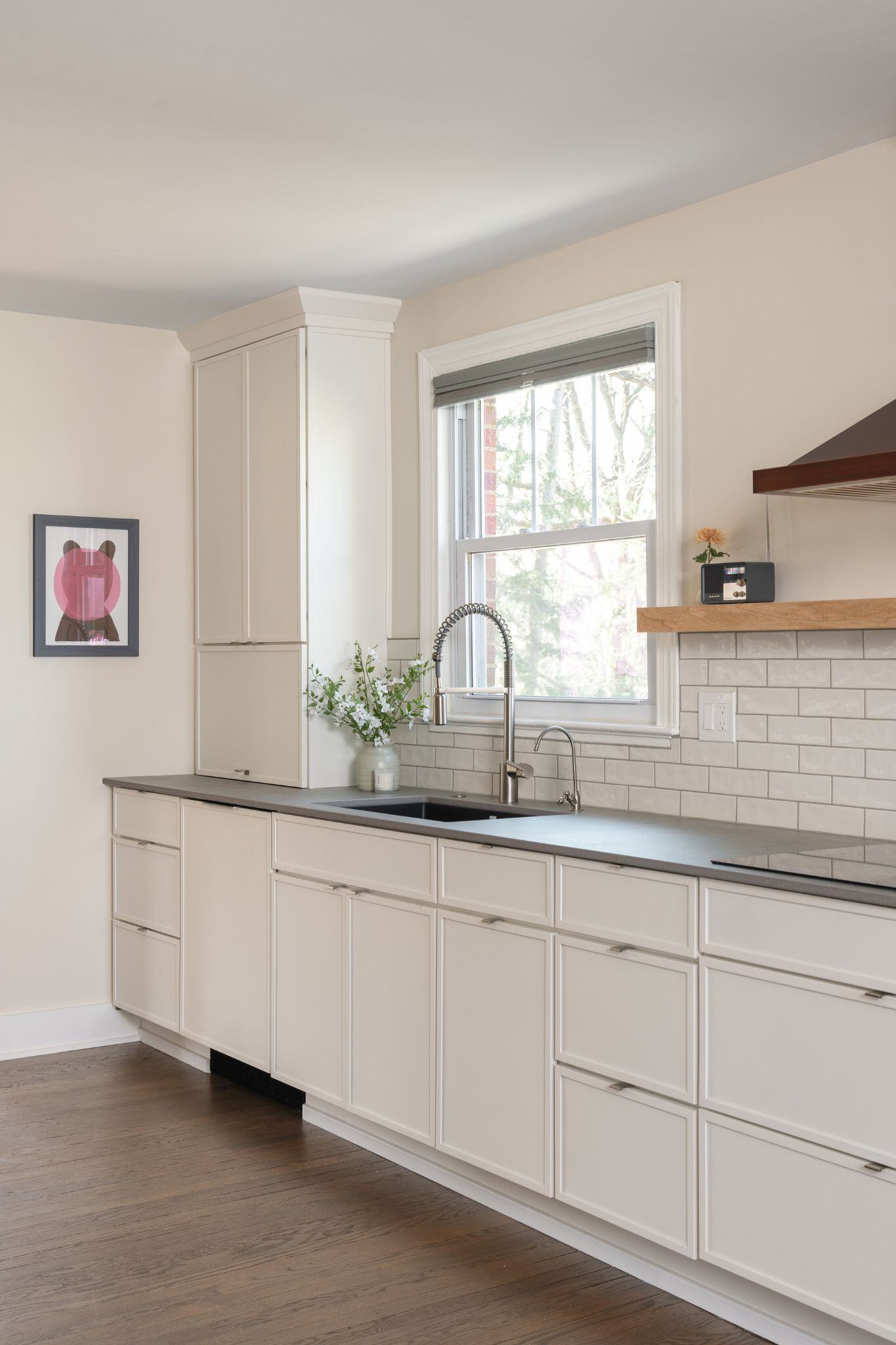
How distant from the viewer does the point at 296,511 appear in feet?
14.8

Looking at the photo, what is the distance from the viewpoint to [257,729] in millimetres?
4746

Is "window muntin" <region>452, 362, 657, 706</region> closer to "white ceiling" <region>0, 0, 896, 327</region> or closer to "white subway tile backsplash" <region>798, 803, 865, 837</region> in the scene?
"white ceiling" <region>0, 0, 896, 327</region>

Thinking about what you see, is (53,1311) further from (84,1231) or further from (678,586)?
(678,586)

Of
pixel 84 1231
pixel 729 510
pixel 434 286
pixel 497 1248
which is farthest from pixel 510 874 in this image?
pixel 434 286

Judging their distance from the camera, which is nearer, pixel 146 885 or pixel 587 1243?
pixel 587 1243

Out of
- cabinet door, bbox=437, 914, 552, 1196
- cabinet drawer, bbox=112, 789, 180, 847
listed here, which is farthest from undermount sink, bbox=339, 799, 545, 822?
cabinet drawer, bbox=112, 789, 180, 847

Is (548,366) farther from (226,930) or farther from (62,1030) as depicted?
(62,1030)

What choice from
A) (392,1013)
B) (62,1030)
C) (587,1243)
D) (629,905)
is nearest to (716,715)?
(629,905)

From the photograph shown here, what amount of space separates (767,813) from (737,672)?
1.21ft

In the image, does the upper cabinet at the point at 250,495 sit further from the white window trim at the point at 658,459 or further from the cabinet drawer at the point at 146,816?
the cabinet drawer at the point at 146,816

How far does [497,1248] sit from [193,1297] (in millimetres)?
690

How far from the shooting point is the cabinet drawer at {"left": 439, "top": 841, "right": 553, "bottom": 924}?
10.1 ft

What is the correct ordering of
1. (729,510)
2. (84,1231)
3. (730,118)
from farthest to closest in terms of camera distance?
(729,510)
(84,1231)
(730,118)

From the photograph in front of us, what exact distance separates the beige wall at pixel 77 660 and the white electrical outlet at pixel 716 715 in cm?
225
